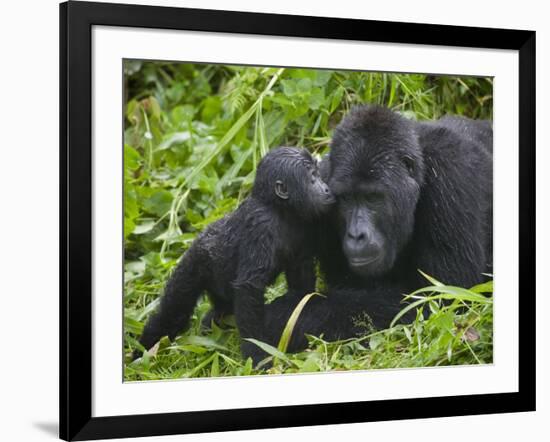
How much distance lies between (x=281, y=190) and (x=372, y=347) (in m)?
0.74

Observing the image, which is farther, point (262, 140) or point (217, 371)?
point (262, 140)

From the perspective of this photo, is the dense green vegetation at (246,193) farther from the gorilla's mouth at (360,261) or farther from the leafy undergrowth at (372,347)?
the gorilla's mouth at (360,261)

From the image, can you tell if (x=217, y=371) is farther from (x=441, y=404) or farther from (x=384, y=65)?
(x=384, y=65)

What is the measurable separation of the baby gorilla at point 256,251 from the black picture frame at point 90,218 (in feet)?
1.19

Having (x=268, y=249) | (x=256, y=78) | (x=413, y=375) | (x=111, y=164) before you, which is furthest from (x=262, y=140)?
(x=413, y=375)

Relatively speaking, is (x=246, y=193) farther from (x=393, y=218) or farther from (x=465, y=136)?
(x=465, y=136)

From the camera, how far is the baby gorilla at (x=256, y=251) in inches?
151

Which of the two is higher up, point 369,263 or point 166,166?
point 166,166

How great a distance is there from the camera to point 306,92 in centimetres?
405

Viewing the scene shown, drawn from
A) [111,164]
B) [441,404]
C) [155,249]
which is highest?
[111,164]

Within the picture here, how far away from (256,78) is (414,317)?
46.9 inches

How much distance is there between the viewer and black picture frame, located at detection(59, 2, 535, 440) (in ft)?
11.2

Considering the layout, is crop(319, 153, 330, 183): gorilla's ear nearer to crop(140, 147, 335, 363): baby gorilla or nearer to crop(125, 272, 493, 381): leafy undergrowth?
crop(140, 147, 335, 363): baby gorilla

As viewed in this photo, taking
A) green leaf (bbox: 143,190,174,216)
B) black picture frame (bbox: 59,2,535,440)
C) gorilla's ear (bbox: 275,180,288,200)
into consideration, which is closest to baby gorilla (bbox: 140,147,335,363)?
gorilla's ear (bbox: 275,180,288,200)
